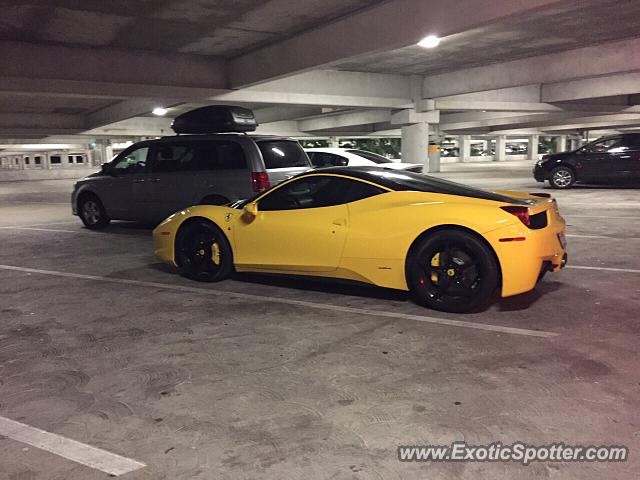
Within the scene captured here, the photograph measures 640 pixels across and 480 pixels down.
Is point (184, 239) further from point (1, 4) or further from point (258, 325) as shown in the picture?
point (1, 4)

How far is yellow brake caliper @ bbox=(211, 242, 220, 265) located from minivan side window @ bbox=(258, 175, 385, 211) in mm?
793

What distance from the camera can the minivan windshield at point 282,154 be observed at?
9.08 m

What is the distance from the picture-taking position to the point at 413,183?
5.46m

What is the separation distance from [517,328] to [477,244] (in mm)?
807

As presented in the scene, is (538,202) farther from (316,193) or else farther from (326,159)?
(326,159)

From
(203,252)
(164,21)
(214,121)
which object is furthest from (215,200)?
(164,21)

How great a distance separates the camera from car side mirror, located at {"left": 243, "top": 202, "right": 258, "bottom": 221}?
5973 millimetres

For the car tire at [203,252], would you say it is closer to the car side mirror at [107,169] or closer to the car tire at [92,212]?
the car side mirror at [107,169]

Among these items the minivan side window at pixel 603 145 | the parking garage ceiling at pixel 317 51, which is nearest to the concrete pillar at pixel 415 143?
the parking garage ceiling at pixel 317 51

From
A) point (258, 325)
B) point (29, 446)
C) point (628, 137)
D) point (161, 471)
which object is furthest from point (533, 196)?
point (628, 137)

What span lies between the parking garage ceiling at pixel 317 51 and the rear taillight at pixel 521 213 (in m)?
4.58

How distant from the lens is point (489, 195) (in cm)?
528

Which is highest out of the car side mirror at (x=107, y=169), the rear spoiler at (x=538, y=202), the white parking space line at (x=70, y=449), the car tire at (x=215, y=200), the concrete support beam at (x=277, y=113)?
the concrete support beam at (x=277, y=113)

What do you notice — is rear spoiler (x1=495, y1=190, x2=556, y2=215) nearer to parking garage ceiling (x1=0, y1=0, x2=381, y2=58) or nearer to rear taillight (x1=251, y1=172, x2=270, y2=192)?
rear taillight (x1=251, y1=172, x2=270, y2=192)
